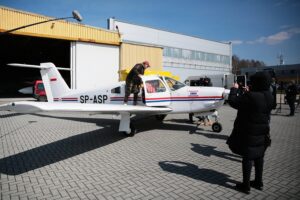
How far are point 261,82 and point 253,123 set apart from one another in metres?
0.71

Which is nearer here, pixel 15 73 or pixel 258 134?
pixel 258 134

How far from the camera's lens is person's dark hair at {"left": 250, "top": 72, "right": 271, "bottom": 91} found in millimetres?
3736

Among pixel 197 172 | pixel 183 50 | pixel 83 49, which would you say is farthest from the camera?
pixel 183 50

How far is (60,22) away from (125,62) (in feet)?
22.0

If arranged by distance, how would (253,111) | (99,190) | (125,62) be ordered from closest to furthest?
(253,111)
(99,190)
(125,62)

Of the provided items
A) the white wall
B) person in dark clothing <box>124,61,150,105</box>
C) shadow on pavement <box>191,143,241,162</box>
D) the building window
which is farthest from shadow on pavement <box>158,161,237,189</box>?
the building window

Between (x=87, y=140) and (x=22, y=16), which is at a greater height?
(x=22, y=16)

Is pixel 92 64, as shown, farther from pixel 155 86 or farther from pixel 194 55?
pixel 194 55

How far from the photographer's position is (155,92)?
8.41m

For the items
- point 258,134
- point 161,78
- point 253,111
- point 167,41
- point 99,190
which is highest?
point 167,41

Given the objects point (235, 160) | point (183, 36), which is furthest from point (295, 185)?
point (183, 36)

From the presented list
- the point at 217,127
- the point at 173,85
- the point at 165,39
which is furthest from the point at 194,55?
the point at 217,127

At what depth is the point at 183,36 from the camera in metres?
45.6

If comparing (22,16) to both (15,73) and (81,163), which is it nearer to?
(81,163)
